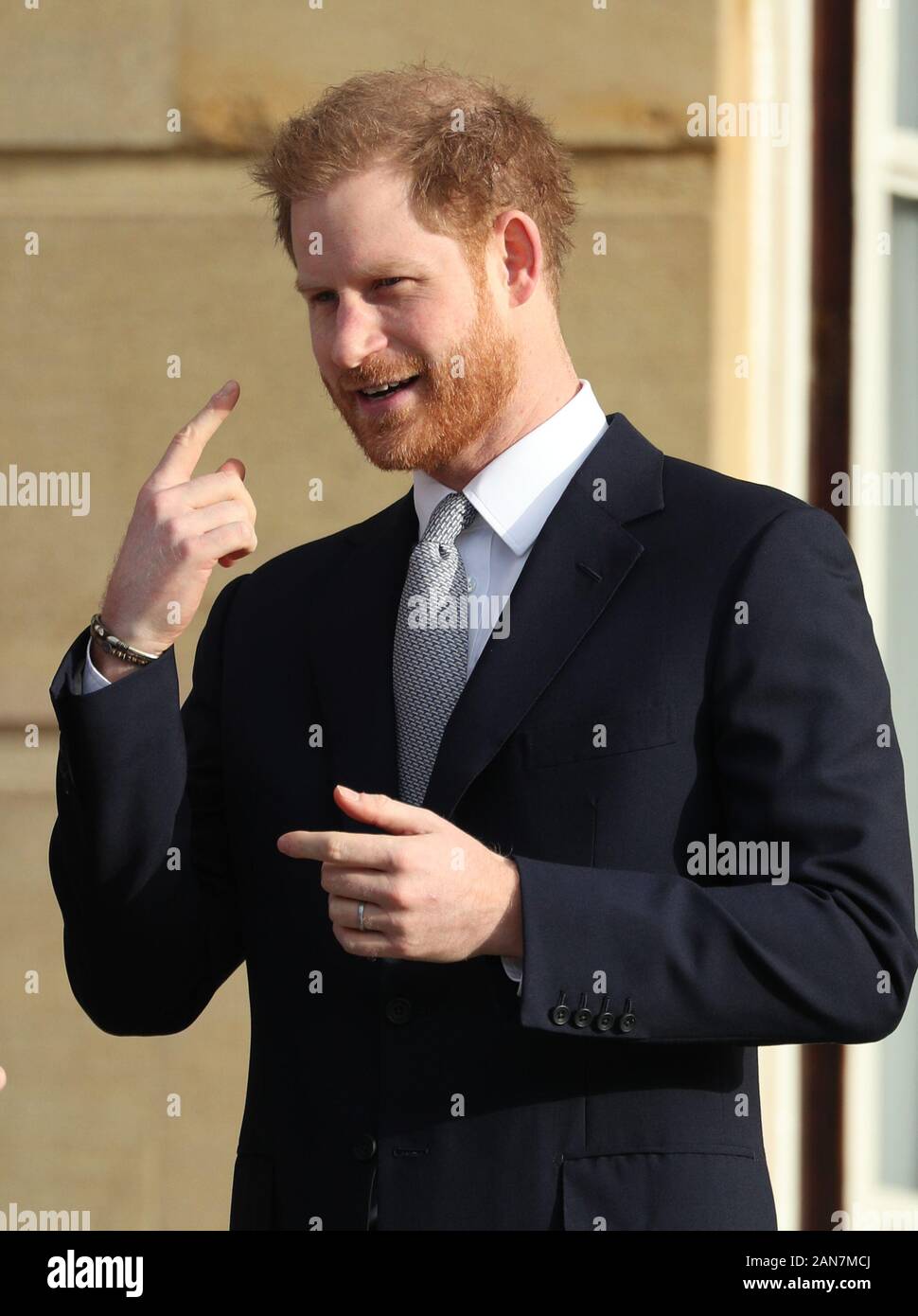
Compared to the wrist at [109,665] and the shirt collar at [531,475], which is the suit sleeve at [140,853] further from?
the shirt collar at [531,475]

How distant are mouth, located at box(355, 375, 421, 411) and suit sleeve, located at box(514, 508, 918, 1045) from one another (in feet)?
1.71

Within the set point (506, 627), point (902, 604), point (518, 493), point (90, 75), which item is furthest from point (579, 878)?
point (90, 75)

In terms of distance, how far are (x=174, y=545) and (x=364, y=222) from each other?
0.48m

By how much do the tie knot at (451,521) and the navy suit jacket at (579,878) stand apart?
139mm

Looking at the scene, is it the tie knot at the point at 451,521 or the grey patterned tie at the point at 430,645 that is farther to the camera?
the tie knot at the point at 451,521

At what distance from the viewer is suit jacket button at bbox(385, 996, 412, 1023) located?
207 centimetres

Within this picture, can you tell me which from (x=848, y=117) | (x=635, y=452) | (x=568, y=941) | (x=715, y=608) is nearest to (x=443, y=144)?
(x=635, y=452)

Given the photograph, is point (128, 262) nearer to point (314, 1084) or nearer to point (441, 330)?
point (441, 330)

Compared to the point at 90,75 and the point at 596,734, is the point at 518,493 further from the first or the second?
the point at 90,75

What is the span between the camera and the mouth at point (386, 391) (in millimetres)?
2221

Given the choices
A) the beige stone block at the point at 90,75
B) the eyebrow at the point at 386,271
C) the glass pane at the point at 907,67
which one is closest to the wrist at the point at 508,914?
the eyebrow at the point at 386,271

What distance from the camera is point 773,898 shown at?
6.37 feet
